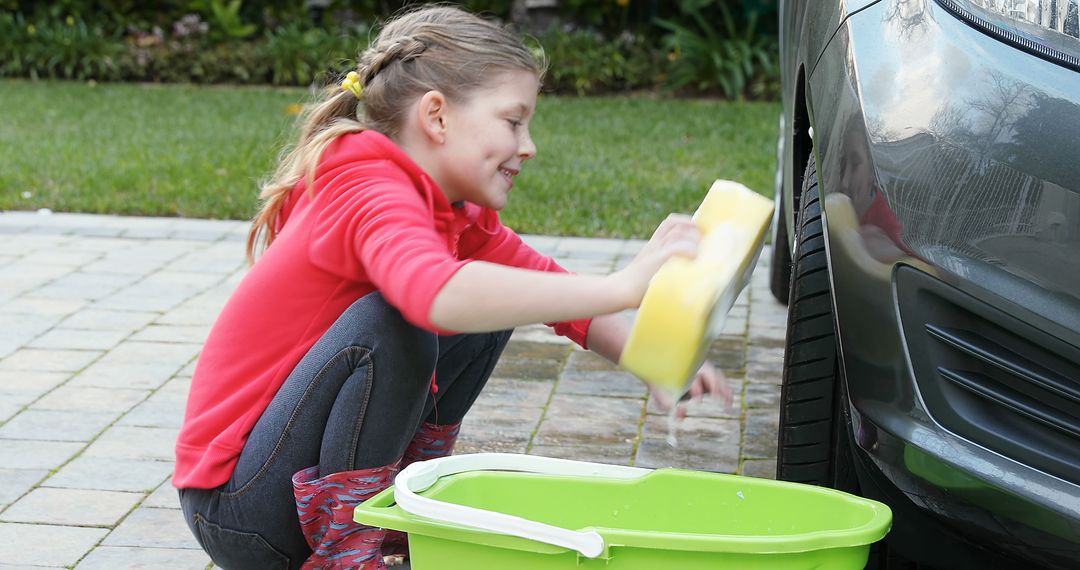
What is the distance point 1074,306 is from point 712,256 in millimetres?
471

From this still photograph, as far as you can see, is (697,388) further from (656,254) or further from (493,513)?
(493,513)

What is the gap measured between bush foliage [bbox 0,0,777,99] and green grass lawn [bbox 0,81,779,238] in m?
0.37

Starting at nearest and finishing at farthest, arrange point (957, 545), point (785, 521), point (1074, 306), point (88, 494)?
point (1074, 306), point (785, 521), point (957, 545), point (88, 494)

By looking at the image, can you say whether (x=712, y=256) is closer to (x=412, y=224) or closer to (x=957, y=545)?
(x=412, y=224)

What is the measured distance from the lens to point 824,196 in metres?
1.96

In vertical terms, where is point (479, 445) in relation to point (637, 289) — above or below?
below

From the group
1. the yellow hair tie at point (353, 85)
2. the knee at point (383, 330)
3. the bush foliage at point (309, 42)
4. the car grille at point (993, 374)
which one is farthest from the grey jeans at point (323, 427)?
the bush foliage at point (309, 42)

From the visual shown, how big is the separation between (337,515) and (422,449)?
1.26 ft

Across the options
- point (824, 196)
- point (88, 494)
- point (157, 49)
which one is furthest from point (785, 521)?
point (157, 49)

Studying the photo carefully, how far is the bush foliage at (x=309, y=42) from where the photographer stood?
10.1m

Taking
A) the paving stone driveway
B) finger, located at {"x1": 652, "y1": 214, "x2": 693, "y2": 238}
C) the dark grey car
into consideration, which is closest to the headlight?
the dark grey car

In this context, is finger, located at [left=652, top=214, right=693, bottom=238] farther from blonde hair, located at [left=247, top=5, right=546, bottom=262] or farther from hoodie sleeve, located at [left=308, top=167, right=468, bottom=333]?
blonde hair, located at [left=247, top=5, right=546, bottom=262]

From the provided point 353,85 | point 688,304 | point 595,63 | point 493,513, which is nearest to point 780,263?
point 353,85

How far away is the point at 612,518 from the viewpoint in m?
1.96
